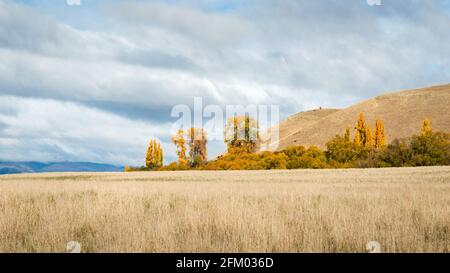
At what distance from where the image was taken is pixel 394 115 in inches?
5059

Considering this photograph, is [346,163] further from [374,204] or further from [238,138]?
[374,204]

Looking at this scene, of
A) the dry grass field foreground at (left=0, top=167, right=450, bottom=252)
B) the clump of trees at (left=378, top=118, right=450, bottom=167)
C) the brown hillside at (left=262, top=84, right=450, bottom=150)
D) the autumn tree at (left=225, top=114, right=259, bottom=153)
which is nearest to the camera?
the dry grass field foreground at (left=0, top=167, right=450, bottom=252)

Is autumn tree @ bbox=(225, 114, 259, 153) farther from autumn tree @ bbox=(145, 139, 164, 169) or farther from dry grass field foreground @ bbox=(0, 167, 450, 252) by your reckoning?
dry grass field foreground @ bbox=(0, 167, 450, 252)

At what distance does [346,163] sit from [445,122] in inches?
2280

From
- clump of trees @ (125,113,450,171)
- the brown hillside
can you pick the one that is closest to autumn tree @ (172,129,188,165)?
clump of trees @ (125,113,450,171)

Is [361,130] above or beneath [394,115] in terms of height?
beneath

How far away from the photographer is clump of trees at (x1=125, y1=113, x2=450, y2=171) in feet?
215

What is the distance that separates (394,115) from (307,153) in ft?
220

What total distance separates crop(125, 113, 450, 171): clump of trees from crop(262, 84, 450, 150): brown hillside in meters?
25.8

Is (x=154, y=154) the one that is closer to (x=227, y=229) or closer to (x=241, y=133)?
(x=241, y=133)

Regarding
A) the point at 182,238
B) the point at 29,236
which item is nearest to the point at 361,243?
the point at 182,238

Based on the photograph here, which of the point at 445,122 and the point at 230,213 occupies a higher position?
the point at 445,122

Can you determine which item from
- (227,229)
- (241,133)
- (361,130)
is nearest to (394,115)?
(361,130)

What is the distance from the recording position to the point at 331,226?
8.97m
